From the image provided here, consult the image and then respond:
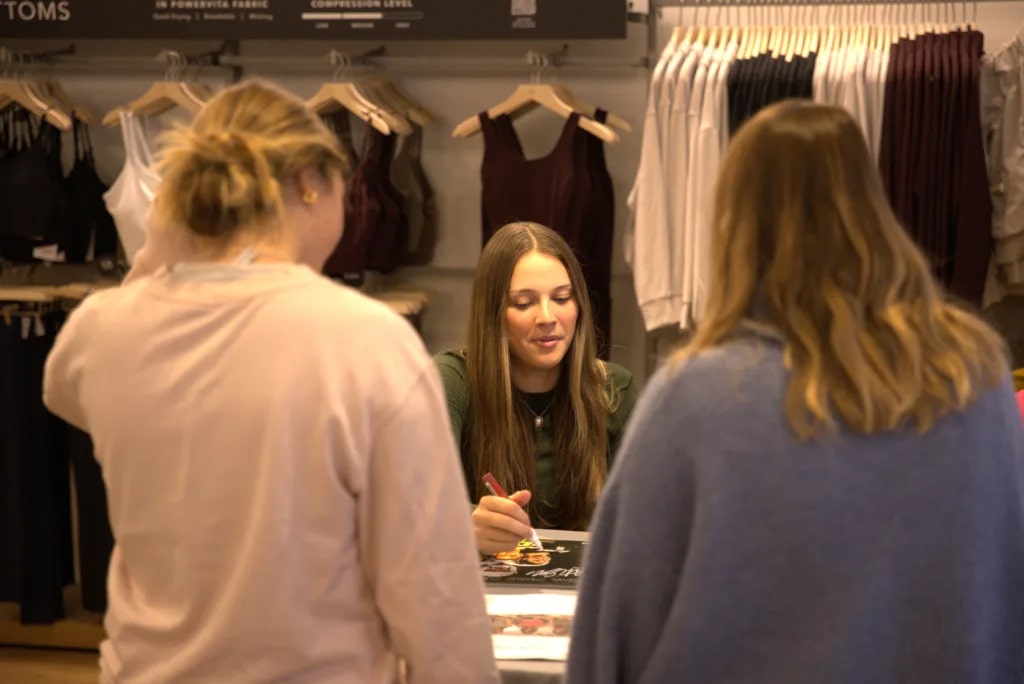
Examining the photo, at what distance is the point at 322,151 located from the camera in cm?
147

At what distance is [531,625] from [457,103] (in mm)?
2657

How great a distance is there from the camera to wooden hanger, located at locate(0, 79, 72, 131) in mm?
4086

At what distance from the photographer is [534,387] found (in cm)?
272

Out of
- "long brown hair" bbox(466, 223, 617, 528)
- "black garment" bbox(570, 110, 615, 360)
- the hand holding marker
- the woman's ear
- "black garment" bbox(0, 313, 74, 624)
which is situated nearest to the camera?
the woman's ear

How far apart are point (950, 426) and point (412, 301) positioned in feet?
9.00

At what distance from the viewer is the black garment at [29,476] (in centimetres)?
400

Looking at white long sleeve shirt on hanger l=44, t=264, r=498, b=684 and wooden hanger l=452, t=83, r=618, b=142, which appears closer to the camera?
white long sleeve shirt on hanger l=44, t=264, r=498, b=684

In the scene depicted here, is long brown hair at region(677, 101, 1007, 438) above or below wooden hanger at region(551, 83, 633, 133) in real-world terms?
below

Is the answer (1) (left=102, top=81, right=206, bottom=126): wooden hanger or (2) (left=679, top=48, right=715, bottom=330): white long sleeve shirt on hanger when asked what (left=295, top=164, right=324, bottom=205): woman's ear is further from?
(1) (left=102, top=81, right=206, bottom=126): wooden hanger

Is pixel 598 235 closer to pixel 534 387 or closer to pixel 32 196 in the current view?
pixel 534 387

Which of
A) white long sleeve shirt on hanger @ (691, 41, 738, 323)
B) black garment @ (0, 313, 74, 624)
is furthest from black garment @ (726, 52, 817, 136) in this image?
black garment @ (0, 313, 74, 624)

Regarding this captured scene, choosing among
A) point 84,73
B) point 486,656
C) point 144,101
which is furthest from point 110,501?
point 84,73

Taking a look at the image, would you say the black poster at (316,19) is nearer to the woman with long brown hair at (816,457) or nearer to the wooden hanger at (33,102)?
the wooden hanger at (33,102)

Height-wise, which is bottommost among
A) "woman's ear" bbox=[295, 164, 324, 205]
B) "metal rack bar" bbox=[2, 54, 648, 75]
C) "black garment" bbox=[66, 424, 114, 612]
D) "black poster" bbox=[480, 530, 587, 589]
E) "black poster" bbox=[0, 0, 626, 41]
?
"black garment" bbox=[66, 424, 114, 612]
